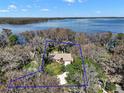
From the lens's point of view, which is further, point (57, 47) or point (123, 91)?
point (57, 47)

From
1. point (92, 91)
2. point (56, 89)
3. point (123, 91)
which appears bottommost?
point (123, 91)

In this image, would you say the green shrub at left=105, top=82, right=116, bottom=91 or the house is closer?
the green shrub at left=105, top=82, right=116, bottom=91

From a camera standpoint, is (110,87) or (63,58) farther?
(63,58)

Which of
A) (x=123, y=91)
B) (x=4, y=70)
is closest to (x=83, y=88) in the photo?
(x=123, y=91)

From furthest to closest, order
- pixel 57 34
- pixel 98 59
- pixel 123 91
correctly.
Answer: pixel 57 34 → pixel 98 59 → pixel 123 91

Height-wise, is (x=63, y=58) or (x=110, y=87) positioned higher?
(x=63, y=58)

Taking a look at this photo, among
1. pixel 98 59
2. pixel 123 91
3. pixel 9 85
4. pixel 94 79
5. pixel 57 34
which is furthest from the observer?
pixel 57 34

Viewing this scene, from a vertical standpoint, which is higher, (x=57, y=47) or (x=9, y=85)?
(x=9, y=85)

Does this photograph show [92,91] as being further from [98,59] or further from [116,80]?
[98,59]

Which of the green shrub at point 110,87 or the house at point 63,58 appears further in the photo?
the house at point 63,58
